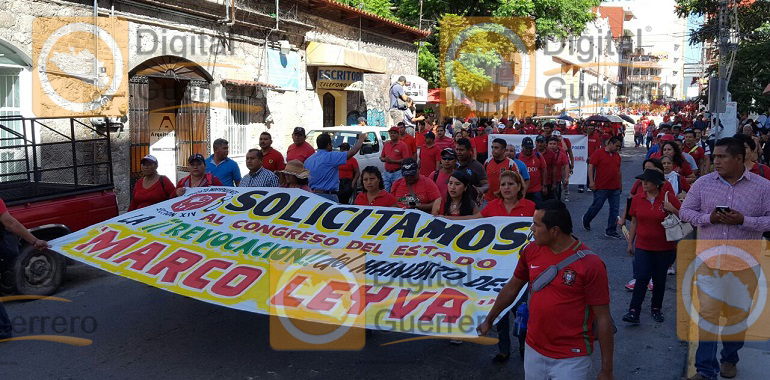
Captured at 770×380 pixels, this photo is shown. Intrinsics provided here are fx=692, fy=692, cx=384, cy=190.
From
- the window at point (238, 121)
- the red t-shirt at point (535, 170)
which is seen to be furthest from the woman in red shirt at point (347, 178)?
the window at point (238, 121)

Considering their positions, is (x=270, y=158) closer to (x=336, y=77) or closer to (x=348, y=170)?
(x=348, y=170)

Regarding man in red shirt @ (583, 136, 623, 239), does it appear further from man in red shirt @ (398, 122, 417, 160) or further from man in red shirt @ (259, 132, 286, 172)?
man in red shirt @ (259, 132, 286, 172)

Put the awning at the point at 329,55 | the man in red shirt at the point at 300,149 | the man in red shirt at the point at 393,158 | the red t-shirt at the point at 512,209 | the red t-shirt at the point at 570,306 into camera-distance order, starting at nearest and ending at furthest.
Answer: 1. the red t-shirt at the point at 570,306
2. the red t-shirt at the point at 512,209
3. the man in red shirt at the point at 300,149
4. the man in red shirt at the point at 393,158
5. the awning at the point at 329,55

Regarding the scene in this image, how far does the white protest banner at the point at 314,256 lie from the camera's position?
17.0 feet

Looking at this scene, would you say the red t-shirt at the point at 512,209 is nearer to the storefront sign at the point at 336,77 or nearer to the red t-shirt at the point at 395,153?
the red t-shirt at the point at 395,153

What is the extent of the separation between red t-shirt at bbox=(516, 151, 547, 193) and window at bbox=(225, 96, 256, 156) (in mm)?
9494

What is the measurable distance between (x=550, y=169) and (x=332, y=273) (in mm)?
7931

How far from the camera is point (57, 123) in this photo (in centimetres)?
1295

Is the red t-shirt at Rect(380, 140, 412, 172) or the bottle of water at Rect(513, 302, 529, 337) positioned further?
the red t-shirt at Rect(380, 140, 412, 172)

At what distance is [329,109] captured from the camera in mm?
23859

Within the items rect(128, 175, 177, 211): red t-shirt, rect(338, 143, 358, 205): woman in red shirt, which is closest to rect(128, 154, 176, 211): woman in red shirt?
rect(128, 175, 177, 211): red t-shirt

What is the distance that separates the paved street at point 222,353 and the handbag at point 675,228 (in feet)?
3.38

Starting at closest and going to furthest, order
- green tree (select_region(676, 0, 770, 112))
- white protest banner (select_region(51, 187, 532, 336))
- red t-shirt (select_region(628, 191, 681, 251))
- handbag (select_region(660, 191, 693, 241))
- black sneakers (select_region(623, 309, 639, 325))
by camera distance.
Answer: white protest banner (select_region(51, 187, 532, 336))
handbag (select_region(660, 191, 693, 241))
red t-shirt (select_region(628, 191, 681, 251))
black sneakers (select_region(623, 309, 639, 325))
green tree (select_region(676, 0, 770, 112))

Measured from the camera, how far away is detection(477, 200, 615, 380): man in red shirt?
3.80 m
